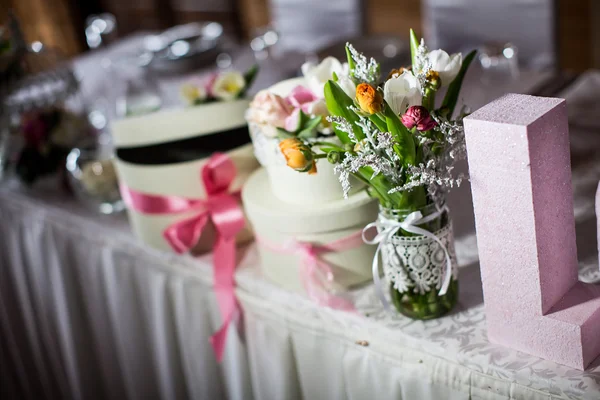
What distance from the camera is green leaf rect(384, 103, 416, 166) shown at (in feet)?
2.58

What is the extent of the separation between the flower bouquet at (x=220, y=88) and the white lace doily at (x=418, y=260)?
479 mm

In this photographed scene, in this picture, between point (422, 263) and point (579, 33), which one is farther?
point (579, 33)

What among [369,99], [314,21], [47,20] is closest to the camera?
[369,99]

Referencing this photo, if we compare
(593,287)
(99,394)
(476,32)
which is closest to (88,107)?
(99,394)

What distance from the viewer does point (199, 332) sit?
129cm

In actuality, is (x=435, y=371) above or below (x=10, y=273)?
above

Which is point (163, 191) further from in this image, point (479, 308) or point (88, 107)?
point (88, 107)

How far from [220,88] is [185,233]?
0.27 meters

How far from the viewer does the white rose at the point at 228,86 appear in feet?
4.09

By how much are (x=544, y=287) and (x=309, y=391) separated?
0.48 meters

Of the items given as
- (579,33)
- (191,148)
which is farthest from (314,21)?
(191,148)

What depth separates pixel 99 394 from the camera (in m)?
1.70

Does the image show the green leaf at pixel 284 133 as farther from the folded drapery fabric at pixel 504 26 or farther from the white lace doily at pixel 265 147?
the folded drapery fabric at pixel 504 26

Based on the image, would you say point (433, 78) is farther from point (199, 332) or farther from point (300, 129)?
point (199, 332)
